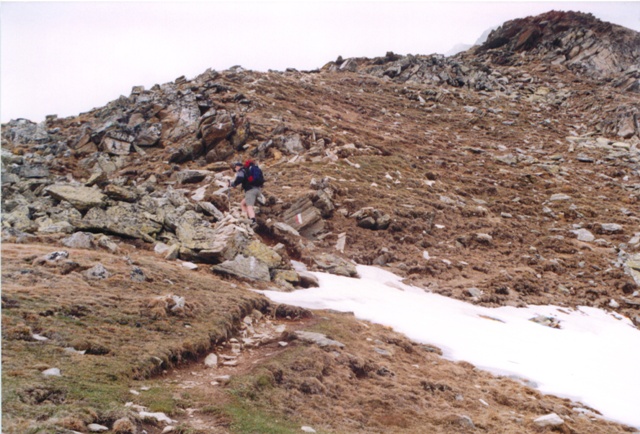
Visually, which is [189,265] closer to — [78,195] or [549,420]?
[78,195]

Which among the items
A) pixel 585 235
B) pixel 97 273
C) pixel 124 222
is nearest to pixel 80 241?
pixel 124 222

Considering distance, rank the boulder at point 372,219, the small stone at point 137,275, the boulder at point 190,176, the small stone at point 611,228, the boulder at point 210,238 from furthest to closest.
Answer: the boulder at point 190,176, the small stone at point 611,228, the boulder at point 372,219, the boulder at point 210,238, the small stone at point 137,275

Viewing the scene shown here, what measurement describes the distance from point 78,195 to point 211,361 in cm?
1031

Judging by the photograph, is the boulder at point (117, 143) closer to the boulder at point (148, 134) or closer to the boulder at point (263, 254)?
the boulder at point (148, 134)

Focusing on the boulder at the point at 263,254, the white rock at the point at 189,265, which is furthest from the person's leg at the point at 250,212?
the white rock at the point at 189,265

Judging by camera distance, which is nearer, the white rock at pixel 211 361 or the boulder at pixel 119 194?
the white rock at pixel 211 361

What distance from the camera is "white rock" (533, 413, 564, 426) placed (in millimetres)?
7953

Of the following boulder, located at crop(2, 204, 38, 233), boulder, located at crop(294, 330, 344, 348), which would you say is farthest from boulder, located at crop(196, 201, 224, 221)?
boulder, located at crop(294, 330, 344, 348)

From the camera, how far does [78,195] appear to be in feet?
50.4

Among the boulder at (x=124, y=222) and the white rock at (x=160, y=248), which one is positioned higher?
the boulder at (x=124, y=222)

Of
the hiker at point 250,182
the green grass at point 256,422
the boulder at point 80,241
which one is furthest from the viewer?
the hiker at point 250,182

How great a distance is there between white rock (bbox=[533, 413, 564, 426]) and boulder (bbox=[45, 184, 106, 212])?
1454 centimetres

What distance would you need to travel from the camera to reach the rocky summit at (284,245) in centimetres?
712

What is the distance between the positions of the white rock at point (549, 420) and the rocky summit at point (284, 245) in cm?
4
